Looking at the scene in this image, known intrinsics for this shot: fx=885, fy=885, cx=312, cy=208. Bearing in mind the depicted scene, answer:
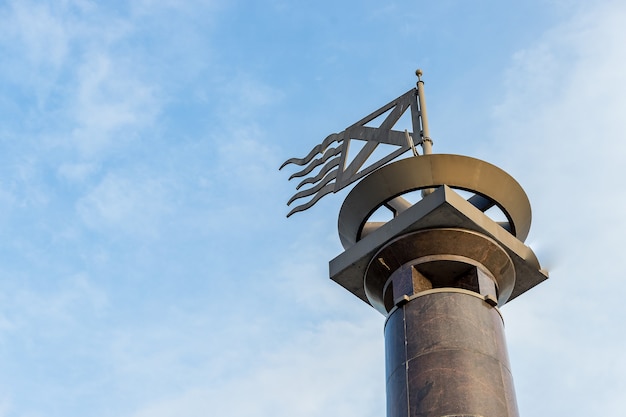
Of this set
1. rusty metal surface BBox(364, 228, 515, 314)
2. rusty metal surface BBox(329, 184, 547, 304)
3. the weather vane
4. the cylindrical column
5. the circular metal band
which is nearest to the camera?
the cylindrical column

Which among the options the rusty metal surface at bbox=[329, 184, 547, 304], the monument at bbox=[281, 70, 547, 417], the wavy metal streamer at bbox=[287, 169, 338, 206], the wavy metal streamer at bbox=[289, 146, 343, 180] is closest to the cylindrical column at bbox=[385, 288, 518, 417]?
the monument at bbox=[281, 70, 547, 417]

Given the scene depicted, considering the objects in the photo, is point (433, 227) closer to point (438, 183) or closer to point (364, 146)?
point (438, 183)

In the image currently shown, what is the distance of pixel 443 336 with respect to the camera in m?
14.2

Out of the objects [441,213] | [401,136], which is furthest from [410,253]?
A: [401,136]

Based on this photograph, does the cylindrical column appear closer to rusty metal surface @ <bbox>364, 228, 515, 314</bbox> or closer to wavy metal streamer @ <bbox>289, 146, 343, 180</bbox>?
rusty metal surface @ <bbox>364, 228, 515, 314</bbox>

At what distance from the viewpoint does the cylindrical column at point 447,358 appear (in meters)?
13.3

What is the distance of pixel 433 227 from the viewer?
15.8m

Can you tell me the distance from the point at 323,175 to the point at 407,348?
275 inches

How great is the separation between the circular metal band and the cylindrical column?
218cm

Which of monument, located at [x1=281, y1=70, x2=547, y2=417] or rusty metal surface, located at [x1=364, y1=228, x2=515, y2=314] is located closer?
monument, located at [x1=281, y1=70, x2=547, y2=417]

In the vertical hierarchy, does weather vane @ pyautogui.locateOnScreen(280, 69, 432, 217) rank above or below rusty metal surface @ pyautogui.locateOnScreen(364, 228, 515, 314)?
above

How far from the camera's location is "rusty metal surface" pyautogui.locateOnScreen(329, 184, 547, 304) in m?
15.5

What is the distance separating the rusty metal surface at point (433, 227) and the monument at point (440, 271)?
0.06 ft

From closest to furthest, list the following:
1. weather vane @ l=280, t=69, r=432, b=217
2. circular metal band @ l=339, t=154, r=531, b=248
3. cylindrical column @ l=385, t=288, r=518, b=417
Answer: cylindrical column @ l=385, t=288, r=518, b=417
circular metal band @ l=339, t=154, r=531, b=248
weather vane @ l=280, t=69, r=432, b=217
